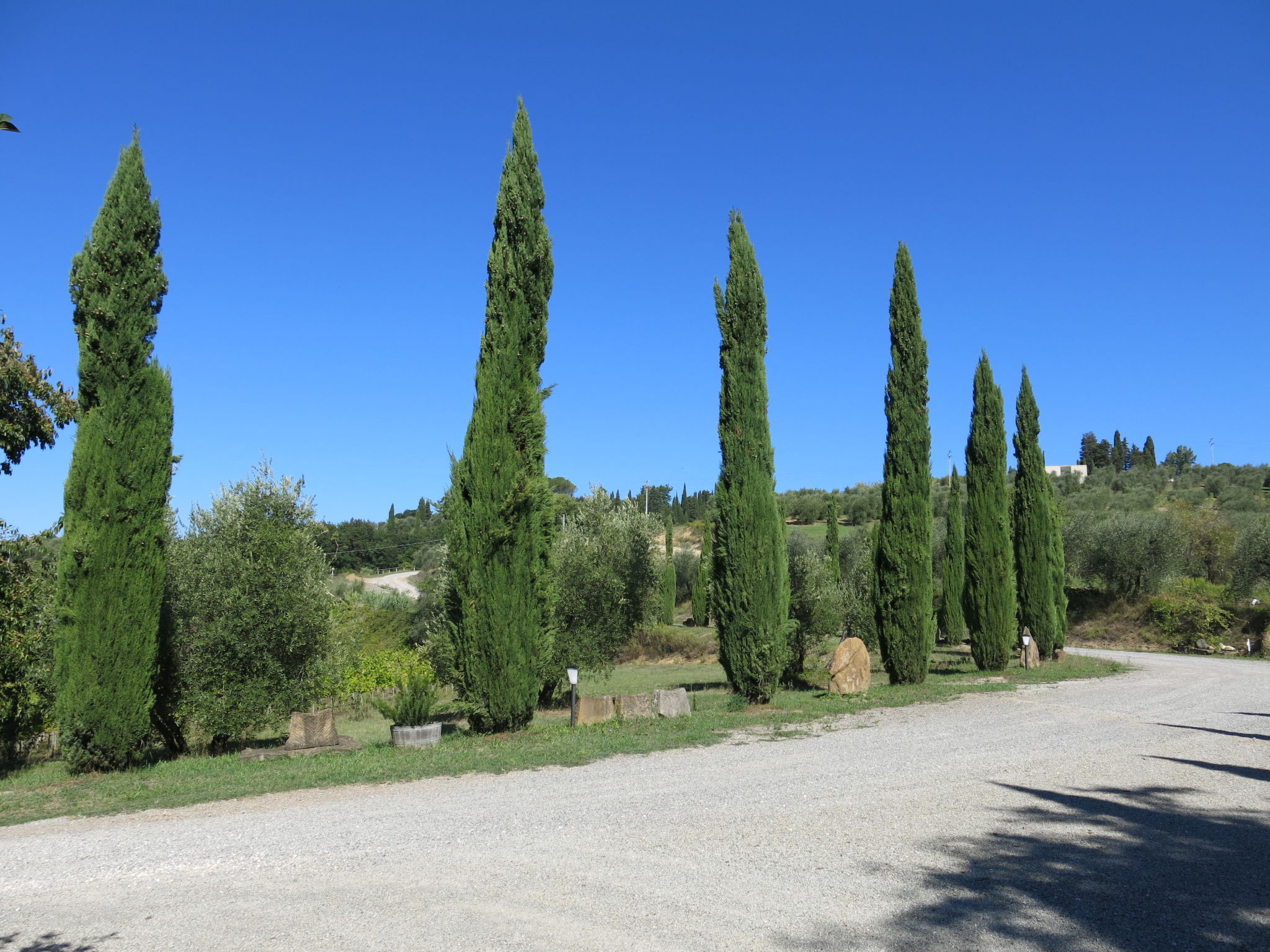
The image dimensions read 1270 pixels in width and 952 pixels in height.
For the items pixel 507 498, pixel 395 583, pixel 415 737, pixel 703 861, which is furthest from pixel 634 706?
pixel 395 583

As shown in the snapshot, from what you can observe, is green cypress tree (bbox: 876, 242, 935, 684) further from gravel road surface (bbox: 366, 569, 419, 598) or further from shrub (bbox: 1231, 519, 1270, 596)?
gravel road surface (bbox: 366, 569, 419, 598)

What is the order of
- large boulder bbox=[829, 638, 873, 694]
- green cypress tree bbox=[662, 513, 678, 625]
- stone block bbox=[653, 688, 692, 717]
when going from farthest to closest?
green cypress tree bbox=[662, 513, 678, 625]
large boulder bbox=[829, 638, 873, 694]
stone block bbox=[653, 688, 692, 717]

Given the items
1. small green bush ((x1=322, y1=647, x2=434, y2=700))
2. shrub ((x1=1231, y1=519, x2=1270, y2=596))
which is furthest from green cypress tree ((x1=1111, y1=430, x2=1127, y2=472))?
small green bush ((x1=322, y1=647, x2=434, y2=700))

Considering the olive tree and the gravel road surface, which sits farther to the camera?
the gravel road surface

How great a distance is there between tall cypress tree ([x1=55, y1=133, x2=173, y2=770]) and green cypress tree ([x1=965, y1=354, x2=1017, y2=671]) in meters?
19.9

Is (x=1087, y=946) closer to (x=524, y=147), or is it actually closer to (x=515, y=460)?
(x=515, y=460)

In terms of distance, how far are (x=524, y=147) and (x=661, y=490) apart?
81062 millimetres

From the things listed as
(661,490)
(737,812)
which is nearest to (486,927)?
(737,812)

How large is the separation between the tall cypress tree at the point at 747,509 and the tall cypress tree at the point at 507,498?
13.9 feet

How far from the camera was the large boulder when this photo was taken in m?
17.3

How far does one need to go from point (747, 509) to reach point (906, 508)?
5642mm

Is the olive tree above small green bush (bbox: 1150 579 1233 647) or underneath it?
above

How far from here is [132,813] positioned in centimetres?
823

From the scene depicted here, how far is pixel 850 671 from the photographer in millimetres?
17500
